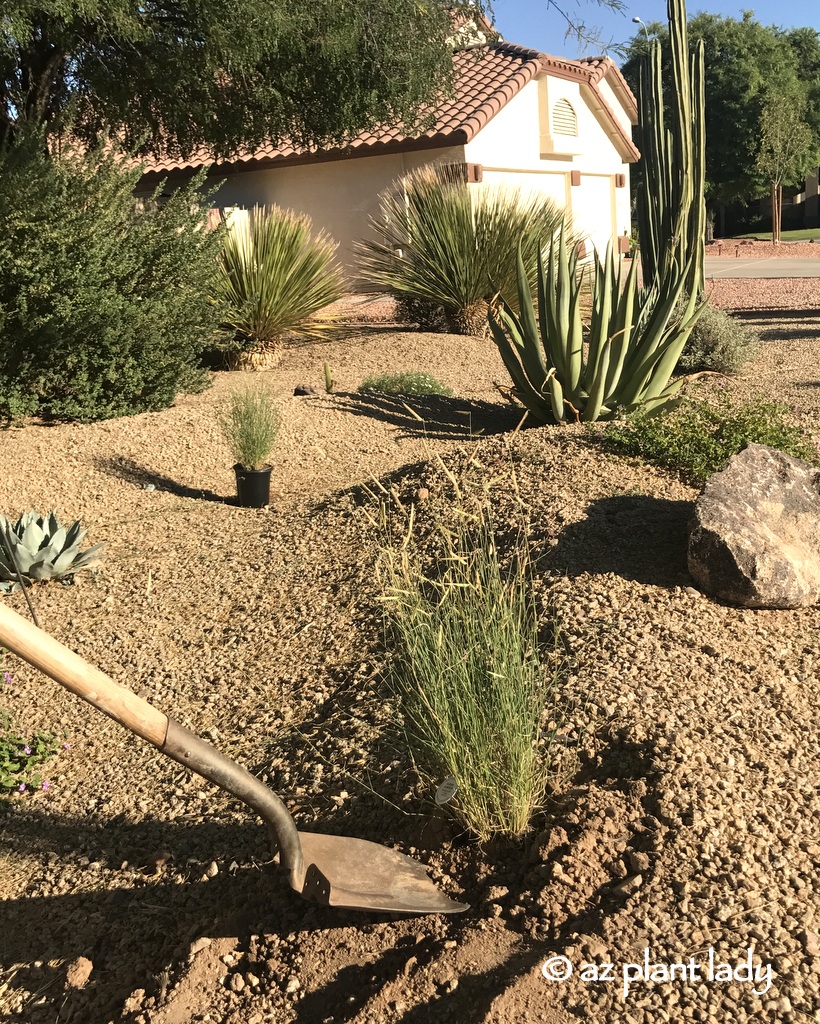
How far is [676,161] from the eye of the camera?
7543 millimetres

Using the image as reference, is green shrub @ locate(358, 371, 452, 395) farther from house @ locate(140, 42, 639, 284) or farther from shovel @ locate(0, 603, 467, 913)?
house @ locate(140, 42, 639, 284)

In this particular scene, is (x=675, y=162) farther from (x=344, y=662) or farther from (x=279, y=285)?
(x=279, y=285)

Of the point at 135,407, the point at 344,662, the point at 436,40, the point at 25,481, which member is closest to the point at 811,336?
the point at 436,40

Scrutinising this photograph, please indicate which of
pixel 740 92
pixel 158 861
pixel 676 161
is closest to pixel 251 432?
pixel 676 161

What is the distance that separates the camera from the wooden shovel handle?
2.33m

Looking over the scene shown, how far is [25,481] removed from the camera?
25.5 ft

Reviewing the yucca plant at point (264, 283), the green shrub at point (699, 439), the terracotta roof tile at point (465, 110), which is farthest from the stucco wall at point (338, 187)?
the green shrub at point (699, 439)

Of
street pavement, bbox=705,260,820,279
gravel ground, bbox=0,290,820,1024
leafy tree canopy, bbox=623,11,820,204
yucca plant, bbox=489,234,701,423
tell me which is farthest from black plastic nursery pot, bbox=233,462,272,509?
leafy tree canopy, bbox=623,11,820,204

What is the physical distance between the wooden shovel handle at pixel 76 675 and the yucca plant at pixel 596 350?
474cm

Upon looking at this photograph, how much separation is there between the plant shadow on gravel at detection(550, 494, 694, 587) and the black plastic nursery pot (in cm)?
301

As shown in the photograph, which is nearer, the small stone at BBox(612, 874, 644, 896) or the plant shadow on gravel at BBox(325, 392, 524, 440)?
the small stone at BBox(612, 874, 644, 896)

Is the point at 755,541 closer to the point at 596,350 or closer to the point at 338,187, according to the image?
the point at 596,350

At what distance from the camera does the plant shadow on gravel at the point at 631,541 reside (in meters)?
4.43

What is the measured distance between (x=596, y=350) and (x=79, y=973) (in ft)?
16.8
